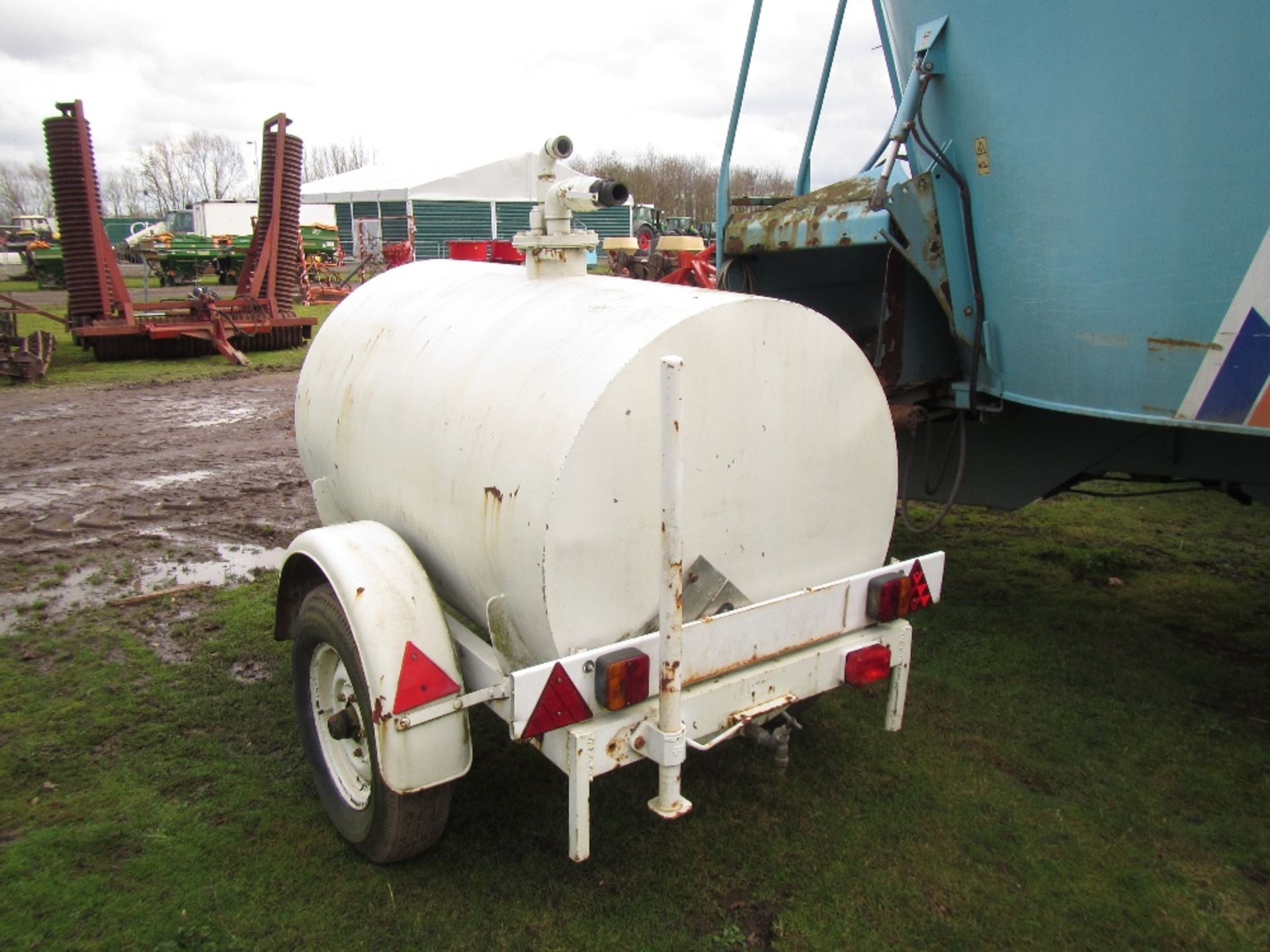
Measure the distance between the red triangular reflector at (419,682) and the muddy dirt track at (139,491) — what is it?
3.14 meters

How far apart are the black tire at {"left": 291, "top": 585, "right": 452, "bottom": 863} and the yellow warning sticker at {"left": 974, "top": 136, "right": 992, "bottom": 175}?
8.64 feet

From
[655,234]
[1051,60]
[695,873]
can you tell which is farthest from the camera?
[655,234]

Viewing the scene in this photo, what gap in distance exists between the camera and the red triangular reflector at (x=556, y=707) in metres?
2.30

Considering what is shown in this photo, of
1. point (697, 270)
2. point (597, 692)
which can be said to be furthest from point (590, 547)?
point (697, 270)

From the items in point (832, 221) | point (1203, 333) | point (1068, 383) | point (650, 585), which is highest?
point (832, 221)

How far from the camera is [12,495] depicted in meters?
6.75

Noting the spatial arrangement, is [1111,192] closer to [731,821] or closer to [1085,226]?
[1085,226]

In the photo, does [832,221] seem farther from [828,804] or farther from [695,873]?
[695,873]

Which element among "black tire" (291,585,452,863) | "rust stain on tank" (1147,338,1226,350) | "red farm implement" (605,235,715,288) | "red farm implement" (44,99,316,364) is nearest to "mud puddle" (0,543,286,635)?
"black tire" (291,585,452,863)

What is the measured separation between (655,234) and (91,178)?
1660 centimetres

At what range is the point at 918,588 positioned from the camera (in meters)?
2.96

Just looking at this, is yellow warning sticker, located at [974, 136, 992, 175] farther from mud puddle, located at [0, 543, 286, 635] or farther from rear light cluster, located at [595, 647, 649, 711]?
mud puddle, located at [0, 543, 286, 635]

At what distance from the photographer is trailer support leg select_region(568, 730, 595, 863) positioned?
2.36 metres

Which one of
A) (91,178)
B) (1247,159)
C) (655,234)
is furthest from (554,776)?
(655,234)
